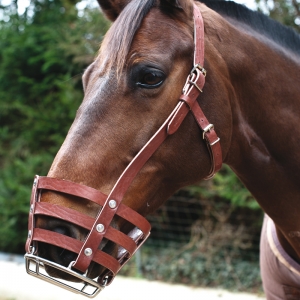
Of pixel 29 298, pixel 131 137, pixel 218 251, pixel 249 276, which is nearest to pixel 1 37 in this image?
pixel 29 298

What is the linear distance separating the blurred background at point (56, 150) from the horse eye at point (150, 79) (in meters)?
3.42

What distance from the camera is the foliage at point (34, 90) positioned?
18.1 feet

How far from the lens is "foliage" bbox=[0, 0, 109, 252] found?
18.1 feet

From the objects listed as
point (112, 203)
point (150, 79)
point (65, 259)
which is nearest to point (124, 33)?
point (150, 79)

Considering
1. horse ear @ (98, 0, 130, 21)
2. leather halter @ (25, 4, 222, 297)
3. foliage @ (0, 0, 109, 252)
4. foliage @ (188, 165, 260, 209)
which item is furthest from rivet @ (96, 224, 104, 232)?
foliage @ (0, 0, 109, 252)

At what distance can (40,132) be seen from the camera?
5.91 m

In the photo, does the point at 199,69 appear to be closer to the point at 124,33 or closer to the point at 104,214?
the point at 124,33

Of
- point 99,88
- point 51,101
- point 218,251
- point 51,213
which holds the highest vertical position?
point 99,88

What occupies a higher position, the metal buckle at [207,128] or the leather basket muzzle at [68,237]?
the metal buckle at [207,128]

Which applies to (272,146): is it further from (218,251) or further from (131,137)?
(218,251)

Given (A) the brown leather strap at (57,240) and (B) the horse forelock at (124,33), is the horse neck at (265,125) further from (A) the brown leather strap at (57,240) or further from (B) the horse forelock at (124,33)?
(A) the brown leather strap at (57,240)

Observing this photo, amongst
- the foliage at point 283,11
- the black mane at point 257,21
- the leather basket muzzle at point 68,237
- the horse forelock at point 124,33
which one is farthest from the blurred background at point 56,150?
the leather basket muzzle at point 68,237

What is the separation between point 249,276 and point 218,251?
556 millimetres

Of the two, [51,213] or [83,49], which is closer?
[51,213]
